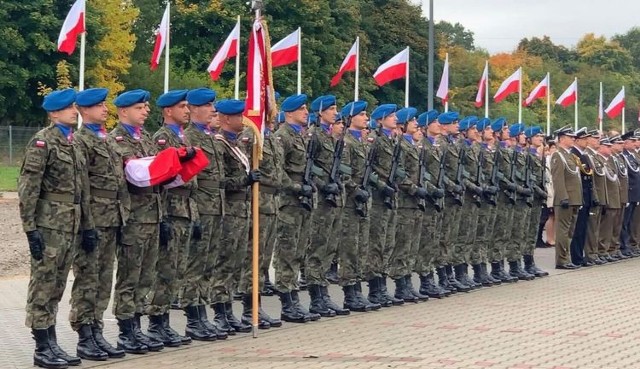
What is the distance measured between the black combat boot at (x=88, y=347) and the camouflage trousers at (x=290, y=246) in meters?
2.60

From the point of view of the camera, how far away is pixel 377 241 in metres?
12.9

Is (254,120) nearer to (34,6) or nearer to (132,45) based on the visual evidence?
(34,6)

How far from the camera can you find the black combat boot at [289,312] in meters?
11.5

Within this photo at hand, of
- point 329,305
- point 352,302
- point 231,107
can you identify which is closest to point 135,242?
point 231,107

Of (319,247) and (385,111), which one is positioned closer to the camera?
(319,247)

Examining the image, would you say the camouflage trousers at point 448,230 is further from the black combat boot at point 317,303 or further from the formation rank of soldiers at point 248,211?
the black combat boot at point 317,303

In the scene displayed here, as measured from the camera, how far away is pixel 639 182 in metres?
20.5

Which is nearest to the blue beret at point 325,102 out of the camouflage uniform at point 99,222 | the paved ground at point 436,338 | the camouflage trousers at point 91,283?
the paved ground at point 436,338

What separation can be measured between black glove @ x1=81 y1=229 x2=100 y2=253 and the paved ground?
34.4 inches

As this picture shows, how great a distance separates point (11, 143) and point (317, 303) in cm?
2860

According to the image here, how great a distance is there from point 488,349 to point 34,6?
37.4 m

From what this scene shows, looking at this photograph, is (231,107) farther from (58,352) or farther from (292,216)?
(58,352)

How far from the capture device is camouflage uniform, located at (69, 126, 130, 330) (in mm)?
9156

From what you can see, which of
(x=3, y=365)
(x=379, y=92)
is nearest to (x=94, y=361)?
(x=3, y=365)
